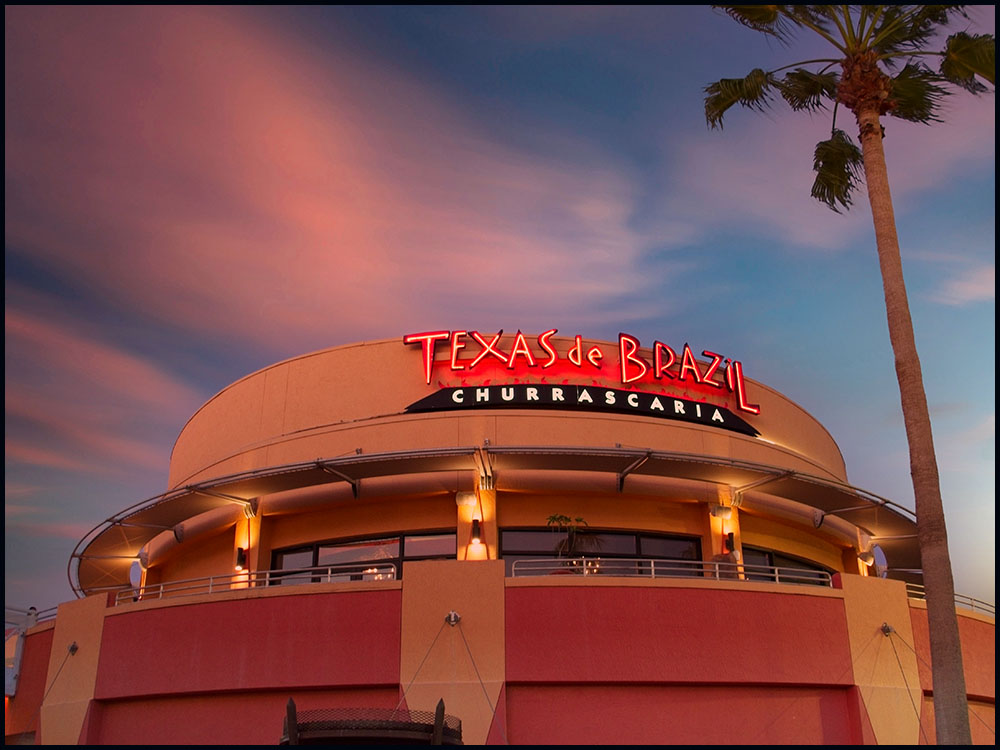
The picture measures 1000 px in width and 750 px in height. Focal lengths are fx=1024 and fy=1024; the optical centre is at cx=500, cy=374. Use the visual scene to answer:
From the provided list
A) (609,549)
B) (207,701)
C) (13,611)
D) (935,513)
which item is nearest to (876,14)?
(935,513)

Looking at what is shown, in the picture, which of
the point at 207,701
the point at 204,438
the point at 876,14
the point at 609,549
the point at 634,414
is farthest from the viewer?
the point at 204,438

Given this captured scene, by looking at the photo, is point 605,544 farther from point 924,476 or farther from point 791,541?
point 924,476

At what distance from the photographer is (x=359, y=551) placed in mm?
27281

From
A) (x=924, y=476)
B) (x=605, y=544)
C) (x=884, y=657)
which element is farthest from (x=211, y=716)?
(x=924, y=476)

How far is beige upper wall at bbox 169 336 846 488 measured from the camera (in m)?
27.2

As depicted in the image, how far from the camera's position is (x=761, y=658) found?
22.0m

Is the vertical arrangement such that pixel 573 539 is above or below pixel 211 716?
above

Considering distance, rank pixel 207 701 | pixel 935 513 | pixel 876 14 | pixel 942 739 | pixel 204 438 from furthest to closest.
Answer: pixel 204 438 → pixel 207 701 → pixel 876 14 → pixel 935 513 → pixel 942 739

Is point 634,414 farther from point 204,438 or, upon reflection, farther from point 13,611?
point 13,611

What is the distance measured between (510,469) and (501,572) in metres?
4.89

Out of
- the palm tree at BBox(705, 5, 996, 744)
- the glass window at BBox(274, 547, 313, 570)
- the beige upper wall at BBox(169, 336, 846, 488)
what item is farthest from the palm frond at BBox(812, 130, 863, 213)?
the glass window at BBox(274, 547, 313, 570)

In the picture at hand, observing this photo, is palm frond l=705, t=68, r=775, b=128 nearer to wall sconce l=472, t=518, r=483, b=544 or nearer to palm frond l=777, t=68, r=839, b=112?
palm frond l=777, t=68, r=839, b=112

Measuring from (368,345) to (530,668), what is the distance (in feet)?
39.0

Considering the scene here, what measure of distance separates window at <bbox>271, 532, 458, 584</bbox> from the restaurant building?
0.25 ft
